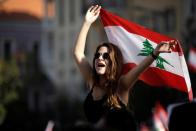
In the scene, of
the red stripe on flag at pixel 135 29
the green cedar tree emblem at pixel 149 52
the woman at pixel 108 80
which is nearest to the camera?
the woman at pixel 108 80

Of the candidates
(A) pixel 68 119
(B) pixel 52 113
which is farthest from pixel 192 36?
(B) pixel 52 113

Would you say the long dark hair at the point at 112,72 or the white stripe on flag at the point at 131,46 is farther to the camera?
the white stripe on flag at the point at 131,46

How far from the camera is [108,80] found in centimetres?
642

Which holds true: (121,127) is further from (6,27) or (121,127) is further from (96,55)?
(6,27)

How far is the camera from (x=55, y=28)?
2557 inches

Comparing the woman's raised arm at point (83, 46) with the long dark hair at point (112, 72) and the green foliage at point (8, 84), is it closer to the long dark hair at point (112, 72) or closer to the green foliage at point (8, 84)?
the long dark hair at point (112, 72)

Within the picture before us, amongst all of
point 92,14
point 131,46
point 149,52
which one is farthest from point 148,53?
point 92,14

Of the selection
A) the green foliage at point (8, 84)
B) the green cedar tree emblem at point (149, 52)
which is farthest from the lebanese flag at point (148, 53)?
the green foliage at point (8, 84)

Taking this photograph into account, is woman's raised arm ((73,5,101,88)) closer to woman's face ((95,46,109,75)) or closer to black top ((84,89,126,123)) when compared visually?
woman's face ((95,46,109,75))

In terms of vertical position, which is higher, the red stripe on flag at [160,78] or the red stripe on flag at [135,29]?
the red stripe on flag at [135,29]

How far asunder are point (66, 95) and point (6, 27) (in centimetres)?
1435

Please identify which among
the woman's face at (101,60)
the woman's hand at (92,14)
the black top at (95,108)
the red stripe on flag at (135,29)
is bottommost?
the black top at (95,108)

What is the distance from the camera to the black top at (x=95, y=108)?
6.21m

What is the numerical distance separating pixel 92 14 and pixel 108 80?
2.82 ft
